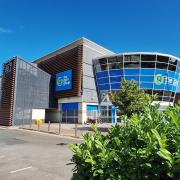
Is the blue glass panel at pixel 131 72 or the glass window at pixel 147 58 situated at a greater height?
the glass window at pixel 147 58

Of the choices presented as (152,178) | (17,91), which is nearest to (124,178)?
(152,178)

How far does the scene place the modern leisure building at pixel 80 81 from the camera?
4053cm

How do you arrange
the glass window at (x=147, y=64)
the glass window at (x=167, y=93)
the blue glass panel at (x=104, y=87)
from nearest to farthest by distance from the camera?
the glass window at (x=147, y=64)
the glass window at (x=167, y=93)
the blue glass panel at (x=104, y=87)

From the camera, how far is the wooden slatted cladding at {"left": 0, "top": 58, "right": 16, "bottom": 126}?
39.0 m

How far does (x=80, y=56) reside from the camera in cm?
4203

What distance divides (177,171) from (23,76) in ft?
133

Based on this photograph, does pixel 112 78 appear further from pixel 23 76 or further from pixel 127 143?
pixel 127 143

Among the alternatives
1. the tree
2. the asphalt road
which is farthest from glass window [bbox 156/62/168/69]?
the asphalt road

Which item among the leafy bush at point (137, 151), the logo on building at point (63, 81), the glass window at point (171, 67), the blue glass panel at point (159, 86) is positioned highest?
the glass window at point (171, 67)

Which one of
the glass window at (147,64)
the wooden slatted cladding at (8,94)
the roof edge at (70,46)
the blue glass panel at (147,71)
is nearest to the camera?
the wooden slatted cladding at (8,94)

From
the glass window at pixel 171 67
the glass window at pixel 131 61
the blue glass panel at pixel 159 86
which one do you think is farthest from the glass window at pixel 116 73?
the glass window at pixel 171 67

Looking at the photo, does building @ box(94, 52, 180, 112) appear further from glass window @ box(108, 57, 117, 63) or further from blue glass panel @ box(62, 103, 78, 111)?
blue glass panel @ box(62, 103, 78, 111)

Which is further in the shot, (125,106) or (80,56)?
(80,56)

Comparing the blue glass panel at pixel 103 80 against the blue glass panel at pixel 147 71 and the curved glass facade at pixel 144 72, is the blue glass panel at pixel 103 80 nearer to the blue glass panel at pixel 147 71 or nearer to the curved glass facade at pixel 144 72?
the curved glass facade at pixel 144 72
